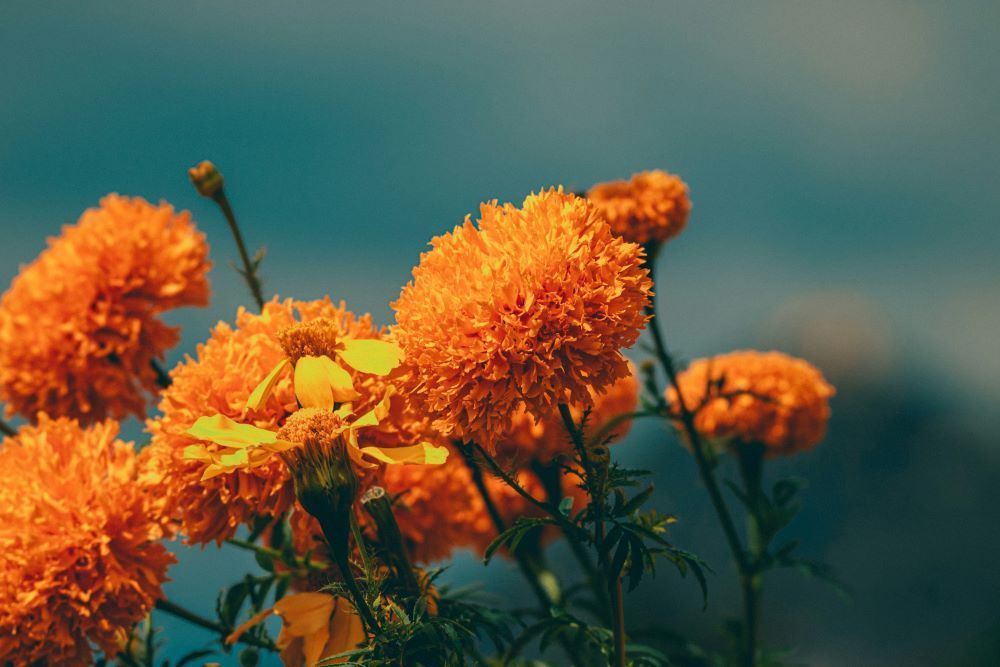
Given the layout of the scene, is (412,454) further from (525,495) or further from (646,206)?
(646,206)

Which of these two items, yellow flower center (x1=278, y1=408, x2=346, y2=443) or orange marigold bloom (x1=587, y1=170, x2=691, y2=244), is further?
orange marigold bloom (x1=587, y1=170, x2=691, y2=244)

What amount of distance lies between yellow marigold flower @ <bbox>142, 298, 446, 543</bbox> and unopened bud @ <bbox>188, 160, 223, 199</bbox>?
0.42 meters

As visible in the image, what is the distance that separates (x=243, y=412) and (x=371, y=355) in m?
0.25

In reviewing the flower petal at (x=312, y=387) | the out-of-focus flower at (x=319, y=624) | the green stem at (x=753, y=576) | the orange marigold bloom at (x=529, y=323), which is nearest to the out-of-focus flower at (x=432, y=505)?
the out-of-focus flower at (x=319, y=624)

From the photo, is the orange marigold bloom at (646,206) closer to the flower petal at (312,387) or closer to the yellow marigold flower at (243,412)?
the yellow marigold flower at (243,412)

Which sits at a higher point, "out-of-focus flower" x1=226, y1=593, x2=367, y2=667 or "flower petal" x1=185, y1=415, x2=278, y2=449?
"flower petal" x1=185, y1=415, x2=278, y2=449

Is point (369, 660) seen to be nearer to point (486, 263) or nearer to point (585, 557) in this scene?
point (486, 263)

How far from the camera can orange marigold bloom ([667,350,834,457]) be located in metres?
2.58

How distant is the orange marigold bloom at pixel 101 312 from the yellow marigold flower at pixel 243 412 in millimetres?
732

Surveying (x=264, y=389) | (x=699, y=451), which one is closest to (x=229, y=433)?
(x=264, y=389)

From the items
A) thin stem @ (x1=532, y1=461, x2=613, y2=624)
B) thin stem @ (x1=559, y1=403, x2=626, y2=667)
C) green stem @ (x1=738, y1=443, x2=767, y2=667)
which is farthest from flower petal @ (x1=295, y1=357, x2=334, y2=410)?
green stem @ (x1=738, y1=443, x2=767, y2=667)

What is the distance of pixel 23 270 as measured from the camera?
7.74 ft

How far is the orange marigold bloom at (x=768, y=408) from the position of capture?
258cm

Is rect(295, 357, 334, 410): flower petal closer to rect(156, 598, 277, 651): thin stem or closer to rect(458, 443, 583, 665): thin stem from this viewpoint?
rect(458, 443, 583, 665): thin stem
